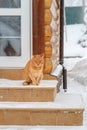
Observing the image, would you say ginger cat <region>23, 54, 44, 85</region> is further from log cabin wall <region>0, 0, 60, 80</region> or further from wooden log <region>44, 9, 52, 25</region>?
wooden log <region>44, 9, 52, 25</region>

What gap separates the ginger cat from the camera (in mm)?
4676

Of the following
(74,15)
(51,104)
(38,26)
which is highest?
(74,15)

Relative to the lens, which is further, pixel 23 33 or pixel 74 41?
pixel 74 41

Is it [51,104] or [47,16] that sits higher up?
[47,16]

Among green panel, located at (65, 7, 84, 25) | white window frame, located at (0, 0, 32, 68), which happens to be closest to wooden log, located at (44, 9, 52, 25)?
white window frame, located at (0, 0, 32, 68)

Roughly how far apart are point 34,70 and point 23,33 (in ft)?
2.42

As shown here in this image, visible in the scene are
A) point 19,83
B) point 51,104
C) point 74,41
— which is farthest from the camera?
point 74,41

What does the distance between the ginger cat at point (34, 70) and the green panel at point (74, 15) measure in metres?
12.4

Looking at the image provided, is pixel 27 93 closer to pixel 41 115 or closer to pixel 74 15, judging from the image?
pixel 41 115

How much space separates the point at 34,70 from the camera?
15.5ft

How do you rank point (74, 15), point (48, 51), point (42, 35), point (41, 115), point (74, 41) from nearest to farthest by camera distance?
1. point (41, 115)
2. point (42, 35)
3. point (48, 51)
4. point (74, 15)
5. point (74, 41)

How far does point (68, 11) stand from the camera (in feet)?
55.6

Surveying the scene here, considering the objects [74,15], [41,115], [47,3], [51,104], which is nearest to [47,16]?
[47,3]

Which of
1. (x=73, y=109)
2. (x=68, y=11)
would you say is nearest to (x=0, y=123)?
(x=73, y=109)
